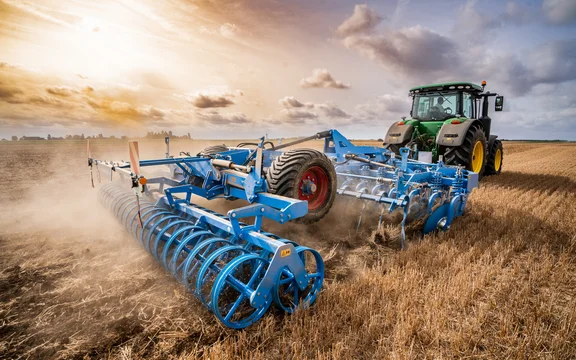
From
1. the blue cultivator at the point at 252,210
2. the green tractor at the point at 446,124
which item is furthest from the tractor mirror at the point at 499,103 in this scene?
the blue cultivator at the point at 252,210

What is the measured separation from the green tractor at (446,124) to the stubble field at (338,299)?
2916 mm

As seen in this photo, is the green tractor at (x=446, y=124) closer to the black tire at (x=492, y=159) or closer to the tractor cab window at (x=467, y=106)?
the tractor cab window at (x=467, y=106)

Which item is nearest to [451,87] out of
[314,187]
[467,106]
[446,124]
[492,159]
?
[467,106]

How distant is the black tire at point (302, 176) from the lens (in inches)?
140

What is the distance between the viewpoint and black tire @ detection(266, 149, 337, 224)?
3.55 meters

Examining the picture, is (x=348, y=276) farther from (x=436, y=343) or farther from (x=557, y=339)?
(x=557, y=339)

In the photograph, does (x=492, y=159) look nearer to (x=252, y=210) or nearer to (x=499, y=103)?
(x=499, y=103)

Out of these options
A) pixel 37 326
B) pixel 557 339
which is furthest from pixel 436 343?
pixel 37 326

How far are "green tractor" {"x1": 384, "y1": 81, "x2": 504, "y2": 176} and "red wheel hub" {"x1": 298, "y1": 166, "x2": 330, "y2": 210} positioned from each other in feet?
14.1

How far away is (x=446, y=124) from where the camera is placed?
754 cm

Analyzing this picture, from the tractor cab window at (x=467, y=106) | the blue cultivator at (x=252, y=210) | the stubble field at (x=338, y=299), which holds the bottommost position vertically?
the stubble field at (x=338, y=299)

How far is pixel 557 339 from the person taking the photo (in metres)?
2.13

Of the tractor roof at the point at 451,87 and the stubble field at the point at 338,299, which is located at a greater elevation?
the tractor roof at the point at 451,87

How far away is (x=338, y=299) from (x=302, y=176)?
5.32 feet
